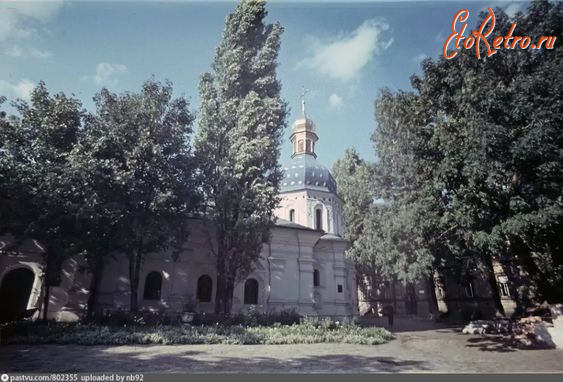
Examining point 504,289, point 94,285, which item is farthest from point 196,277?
point 504,289

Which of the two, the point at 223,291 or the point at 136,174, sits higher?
the point at 136,174

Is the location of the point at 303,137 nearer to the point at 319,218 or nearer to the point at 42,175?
the point at 319,218

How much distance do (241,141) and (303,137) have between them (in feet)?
49.2

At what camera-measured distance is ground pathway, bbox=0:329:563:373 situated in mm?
8336

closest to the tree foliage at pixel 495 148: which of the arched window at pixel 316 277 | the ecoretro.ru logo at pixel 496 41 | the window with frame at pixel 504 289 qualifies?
the ecoretro.ru logo at pixel 496 41

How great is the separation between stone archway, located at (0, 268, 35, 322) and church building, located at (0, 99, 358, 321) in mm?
44

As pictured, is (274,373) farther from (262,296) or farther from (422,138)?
(262,296)

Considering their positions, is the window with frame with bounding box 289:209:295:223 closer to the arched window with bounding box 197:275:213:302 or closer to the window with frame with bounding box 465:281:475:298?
the arched window with bounding box 197:275:213:302

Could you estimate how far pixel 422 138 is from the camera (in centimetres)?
1489

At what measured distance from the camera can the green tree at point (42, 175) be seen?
1425cm

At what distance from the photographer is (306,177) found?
94.9 ft

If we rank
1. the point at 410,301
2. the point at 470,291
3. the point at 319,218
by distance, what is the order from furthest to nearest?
the point at 410,301 < the point at 470,291 < the point at 319,218

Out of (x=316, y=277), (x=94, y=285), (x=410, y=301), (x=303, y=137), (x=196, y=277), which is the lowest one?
(x=410, y=301)

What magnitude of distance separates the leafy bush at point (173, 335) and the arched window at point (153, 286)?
16.5 feet
